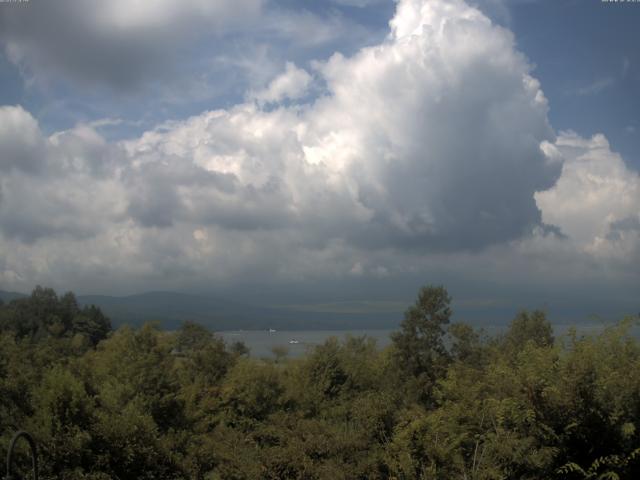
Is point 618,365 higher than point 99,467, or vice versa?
point 618,365

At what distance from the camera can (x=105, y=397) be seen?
1756 cm

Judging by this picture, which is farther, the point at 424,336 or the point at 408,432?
the point at 424,336

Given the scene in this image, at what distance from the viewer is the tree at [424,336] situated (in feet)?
149

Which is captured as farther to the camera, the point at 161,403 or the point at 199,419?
the point at 199,419

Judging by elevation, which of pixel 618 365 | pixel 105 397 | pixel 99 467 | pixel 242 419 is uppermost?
pixel 618 365

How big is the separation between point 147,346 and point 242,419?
6.79m

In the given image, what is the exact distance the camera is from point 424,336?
153ft

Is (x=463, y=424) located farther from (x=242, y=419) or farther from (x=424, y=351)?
(x=424, y=351)

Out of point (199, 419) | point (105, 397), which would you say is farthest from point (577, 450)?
point (199, 419)

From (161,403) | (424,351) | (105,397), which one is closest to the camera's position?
(105,397)

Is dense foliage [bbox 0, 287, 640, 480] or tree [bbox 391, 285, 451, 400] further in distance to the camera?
tree [bbox 391, 285, 451, 400]

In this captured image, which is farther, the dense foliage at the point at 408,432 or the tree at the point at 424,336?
the tree at the point at 424,336

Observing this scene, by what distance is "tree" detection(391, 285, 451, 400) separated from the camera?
149 ft

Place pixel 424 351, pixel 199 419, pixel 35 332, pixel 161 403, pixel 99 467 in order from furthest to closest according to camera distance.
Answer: pixel 35 332 → pixel 424 351 → pixel 199 419 → pixel 161 403 → pixel 99 467
